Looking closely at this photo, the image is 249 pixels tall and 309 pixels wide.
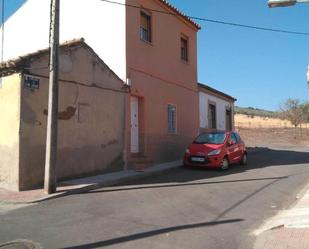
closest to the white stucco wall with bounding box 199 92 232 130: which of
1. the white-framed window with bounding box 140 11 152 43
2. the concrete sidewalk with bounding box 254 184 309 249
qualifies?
the white-framed window with bounding box 140 11 152 43

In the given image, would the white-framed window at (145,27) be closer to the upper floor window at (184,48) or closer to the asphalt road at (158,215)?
the upper floor window at (184,48)

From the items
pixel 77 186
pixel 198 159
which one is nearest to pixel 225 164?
pixel 198 159

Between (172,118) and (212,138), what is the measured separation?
3024 millimetres

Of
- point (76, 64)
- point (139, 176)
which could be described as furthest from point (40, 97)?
point (139, 176)

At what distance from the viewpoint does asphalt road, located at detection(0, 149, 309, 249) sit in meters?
6.85

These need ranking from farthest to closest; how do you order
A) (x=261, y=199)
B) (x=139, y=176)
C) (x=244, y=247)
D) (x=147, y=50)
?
(x=147, y=50) < (x=139, y=176) < (x=261, y=199) < (x=244, y=247)

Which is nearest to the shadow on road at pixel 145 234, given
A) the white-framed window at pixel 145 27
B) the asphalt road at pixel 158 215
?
the asphalt road at pixel 158 215

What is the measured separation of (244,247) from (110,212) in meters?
3.15

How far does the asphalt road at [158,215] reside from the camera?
6852 millimetres

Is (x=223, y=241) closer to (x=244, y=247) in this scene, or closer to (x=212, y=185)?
(x=244, y=247)

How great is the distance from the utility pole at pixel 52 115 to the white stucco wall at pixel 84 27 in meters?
5.36

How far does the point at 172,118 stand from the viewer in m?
20.2

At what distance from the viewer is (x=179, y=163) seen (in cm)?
1844

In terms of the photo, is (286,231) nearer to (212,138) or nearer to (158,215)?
(158,215)
